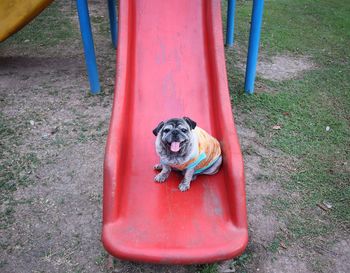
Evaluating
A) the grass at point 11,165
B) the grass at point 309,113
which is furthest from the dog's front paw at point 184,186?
the grass at point 11,165

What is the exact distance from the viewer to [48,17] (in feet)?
28.0

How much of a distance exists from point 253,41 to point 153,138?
224 cm

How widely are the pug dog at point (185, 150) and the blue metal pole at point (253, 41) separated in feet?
7.21

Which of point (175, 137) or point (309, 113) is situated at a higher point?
point (175, 137)

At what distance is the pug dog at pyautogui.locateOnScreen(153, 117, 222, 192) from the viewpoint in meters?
2.84

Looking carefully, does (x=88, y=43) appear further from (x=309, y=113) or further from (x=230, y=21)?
(x=309, y=113)

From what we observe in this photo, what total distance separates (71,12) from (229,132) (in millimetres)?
6902

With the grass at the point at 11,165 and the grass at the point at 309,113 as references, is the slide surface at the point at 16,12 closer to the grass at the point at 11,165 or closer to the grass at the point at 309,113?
the grass at the point at 11,165

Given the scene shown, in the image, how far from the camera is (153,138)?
3592 mm

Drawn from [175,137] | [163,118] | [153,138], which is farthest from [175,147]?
[163,118]

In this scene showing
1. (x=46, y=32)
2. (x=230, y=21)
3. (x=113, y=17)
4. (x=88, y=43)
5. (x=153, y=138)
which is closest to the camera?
(x=153, y=138)

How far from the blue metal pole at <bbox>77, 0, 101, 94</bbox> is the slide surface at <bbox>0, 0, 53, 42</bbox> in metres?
0.84

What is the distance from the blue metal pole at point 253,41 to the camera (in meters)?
4.73

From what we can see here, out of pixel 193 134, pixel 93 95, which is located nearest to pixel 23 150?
pixel 93 95
